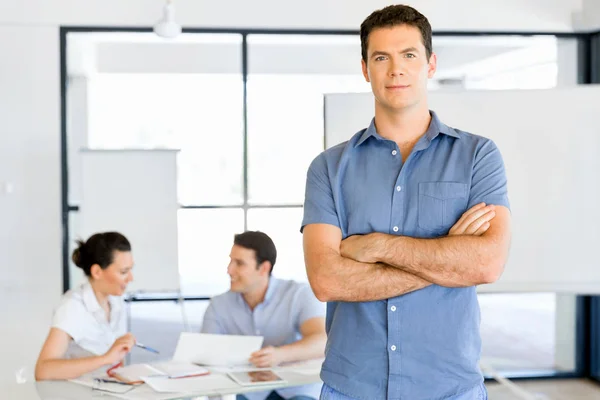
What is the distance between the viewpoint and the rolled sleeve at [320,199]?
6.41 feet

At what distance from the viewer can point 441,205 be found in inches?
73.4

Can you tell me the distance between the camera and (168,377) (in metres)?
2.72

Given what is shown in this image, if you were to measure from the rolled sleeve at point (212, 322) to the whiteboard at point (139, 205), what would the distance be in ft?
5.61

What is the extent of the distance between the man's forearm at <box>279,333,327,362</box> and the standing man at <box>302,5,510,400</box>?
112 cm

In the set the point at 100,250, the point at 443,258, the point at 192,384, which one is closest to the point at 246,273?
the point at 100,250

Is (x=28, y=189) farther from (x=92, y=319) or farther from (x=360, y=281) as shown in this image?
(x=360, y=281)

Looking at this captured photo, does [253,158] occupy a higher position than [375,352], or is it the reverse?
[253,158]

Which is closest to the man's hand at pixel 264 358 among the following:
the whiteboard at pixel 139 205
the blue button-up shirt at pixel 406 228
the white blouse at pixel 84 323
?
the white blouse at pixel 84 323

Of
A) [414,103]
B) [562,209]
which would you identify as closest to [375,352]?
A: [414,103]

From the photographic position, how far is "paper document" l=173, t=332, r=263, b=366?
2.95 m

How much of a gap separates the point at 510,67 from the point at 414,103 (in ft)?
13.2

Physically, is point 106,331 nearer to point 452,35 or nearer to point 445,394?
point 445,394

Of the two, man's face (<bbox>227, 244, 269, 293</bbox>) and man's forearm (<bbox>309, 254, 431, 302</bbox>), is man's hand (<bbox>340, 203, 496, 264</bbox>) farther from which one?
man's face (<bbox>227, 244, 269, 293</bbox>)

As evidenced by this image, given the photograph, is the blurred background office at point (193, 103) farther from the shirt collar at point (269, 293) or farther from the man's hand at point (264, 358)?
the man's hand at point (264, 358)
